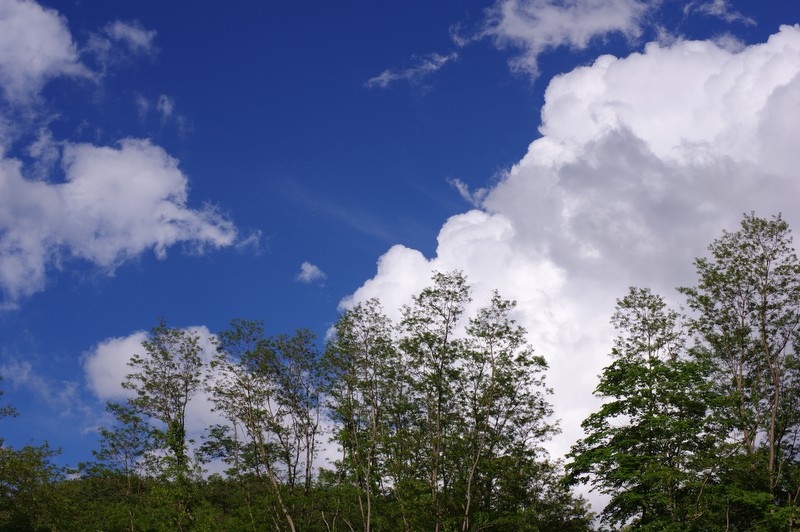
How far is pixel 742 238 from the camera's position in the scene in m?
43.7

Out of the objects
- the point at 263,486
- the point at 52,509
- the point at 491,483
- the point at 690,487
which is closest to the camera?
the point at 690,487

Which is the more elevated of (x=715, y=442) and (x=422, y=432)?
(x=422, y=432)

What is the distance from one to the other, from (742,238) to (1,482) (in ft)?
145

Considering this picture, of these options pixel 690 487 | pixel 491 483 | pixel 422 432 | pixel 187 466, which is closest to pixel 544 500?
pixel 491 483

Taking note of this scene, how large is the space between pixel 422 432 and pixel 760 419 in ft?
64.3

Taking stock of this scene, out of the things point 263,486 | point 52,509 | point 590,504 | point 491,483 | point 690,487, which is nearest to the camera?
point 690,487

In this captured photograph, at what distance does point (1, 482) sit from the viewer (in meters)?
38.1

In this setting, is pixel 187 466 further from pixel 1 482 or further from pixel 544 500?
pixel 544 500

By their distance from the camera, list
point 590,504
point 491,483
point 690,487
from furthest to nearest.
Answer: point 590,504, point 491,483, point 690,487

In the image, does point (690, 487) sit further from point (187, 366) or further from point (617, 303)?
point (187, 366)

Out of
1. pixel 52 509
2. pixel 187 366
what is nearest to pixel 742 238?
pixel 187 366

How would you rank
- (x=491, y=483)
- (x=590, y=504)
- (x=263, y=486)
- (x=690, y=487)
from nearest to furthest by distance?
(x=690, y=487) < (x=491, y=483) < (x=263, y=486) < (x=590, y=504)

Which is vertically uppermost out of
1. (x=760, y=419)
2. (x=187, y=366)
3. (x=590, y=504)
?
(x=187, y=366)

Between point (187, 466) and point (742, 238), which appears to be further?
point (742, 238)
